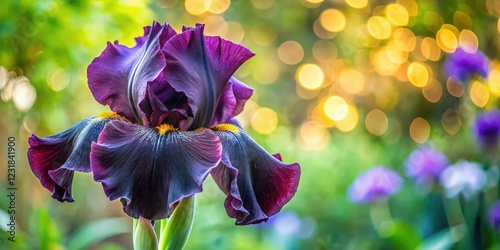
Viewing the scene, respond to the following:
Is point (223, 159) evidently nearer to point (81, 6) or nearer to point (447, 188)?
point (81, 6)

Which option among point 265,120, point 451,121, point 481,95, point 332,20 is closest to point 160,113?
point 481,95

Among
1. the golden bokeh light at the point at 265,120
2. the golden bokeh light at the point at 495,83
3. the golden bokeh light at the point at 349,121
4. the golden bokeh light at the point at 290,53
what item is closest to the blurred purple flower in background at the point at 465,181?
the golden bokeh light at the point at 495,83

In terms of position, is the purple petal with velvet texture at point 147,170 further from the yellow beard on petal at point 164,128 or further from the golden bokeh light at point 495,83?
the golden bokeh light at point 495,83

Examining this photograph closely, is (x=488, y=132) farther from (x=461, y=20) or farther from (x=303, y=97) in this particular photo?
(x=303, y=97)

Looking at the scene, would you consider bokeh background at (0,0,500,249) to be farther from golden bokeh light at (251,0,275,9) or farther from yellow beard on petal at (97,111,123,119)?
yellow beard on petal at (97,111,123,119)

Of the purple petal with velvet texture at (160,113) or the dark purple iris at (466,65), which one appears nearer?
the purple petal with velvet texture at (160,113)

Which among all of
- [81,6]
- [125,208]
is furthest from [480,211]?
[125,208]

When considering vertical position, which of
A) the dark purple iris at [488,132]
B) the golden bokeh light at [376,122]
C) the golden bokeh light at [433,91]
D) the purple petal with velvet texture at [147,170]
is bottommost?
the golden bokeh light at [376,122]

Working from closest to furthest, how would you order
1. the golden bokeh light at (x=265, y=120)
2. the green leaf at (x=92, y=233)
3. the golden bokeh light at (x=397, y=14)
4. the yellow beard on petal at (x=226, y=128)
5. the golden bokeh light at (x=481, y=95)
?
1. the yellow beard on petal at (x=226, y=128)
2. the green leaf at (x=92, y=233)
3. the golden bokeh light at (x=481, y=95)
4. the golden bokeh light at (x=265, y=120)
5. the golden bokeh light at (x=397, y=14)

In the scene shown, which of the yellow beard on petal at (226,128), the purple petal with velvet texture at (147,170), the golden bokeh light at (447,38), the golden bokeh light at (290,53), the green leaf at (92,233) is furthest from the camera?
the golden bokeh light at (290,53)
